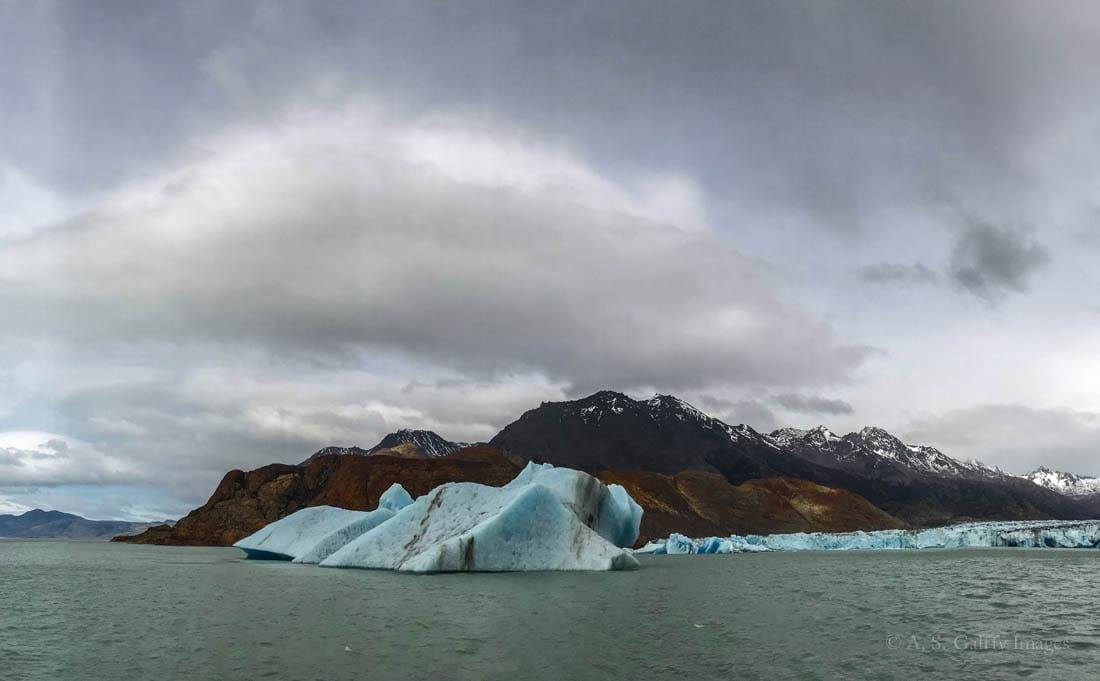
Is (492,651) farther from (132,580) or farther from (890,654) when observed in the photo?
(132,580)

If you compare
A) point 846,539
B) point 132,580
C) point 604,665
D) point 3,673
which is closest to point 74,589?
point 132,580

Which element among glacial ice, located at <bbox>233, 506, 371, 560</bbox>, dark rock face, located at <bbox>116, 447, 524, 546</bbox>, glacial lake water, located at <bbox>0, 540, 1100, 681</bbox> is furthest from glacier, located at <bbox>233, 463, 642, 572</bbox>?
dark rock face, located at <bbox>116, 447, 524, 546</bbox>

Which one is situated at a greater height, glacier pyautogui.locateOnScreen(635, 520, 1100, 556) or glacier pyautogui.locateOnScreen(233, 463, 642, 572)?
glacier pyautogui.locateOnScreen(233, 463, 642, 572)

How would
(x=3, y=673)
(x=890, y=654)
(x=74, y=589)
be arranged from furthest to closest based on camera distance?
(x=74, y=589) → (x=890, y=654) → (x=3, y=673)

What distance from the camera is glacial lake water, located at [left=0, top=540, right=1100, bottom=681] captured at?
39.8ft

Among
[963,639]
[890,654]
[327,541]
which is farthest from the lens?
[327,541]

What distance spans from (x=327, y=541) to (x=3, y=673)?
29877 mm

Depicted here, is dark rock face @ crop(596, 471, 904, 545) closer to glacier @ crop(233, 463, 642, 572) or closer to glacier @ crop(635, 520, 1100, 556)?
glacier @ crop(635, 520, 1100, 556)

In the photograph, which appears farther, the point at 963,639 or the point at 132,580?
the point at 132,580

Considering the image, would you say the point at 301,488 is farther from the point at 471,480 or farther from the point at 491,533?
the point at 491,533

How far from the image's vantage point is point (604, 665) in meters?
12.7

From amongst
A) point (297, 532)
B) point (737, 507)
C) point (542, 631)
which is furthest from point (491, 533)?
point (737, 507)

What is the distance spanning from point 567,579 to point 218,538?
8477cm

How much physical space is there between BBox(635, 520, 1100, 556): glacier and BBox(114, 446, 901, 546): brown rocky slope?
90.4ft
